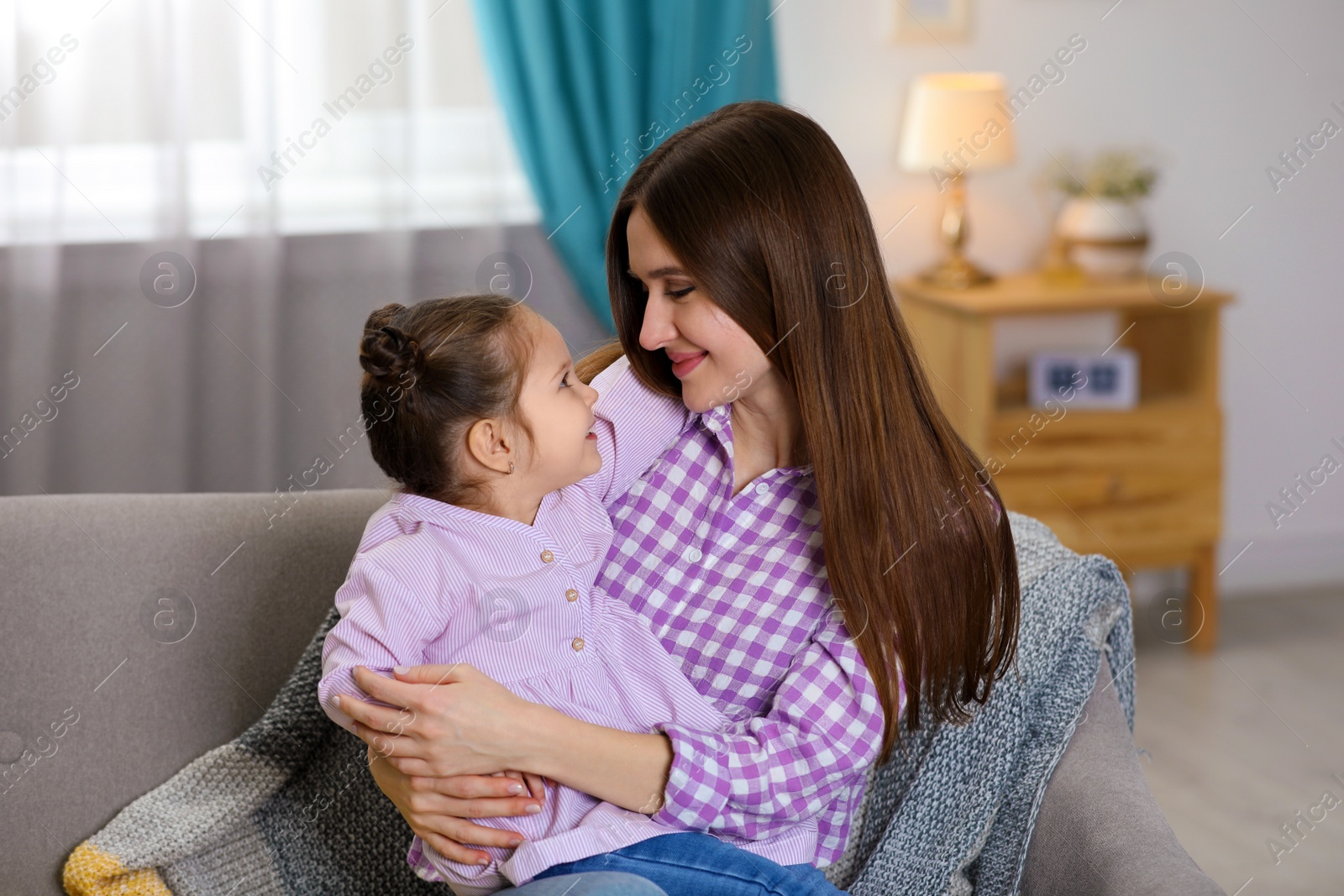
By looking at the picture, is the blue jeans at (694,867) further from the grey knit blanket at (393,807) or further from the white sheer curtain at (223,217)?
the white sheer curtain at (223,217)

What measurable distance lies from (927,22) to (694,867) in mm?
2755

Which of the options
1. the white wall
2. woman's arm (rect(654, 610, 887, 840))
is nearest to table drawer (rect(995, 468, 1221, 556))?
the white wall

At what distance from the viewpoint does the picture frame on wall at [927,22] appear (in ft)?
10.9

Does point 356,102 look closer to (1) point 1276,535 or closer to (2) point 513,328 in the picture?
(2) point 513,328

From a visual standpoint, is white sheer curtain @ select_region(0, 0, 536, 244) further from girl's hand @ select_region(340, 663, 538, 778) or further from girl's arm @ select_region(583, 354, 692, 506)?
girl's hand @ select_region(340, 663, 538, 778)

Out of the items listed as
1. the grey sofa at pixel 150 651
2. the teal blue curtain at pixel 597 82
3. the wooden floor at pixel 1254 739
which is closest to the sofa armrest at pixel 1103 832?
the grey sofa at pixel 150 651

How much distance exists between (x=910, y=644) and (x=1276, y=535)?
2958mm

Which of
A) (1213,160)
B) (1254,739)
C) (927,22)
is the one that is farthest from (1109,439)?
(927,22)

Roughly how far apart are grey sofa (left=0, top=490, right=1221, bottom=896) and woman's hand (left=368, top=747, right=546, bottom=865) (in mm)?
463

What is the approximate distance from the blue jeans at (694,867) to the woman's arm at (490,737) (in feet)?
0.15

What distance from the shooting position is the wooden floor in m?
2.38

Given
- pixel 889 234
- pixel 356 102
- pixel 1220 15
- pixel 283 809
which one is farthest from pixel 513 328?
pixel 1220 15

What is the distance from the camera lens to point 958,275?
10.8 feet

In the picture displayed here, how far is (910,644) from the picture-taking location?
1.29m
